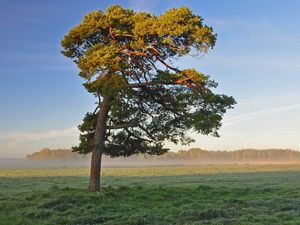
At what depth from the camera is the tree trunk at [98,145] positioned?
94.4 feet

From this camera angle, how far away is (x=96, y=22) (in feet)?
93.8

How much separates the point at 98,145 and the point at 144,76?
6.28m

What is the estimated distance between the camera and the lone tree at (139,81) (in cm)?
2739

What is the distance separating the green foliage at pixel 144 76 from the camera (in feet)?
89.8

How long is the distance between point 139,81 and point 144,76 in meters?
0.60

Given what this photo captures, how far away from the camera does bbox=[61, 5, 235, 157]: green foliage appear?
27.4 m

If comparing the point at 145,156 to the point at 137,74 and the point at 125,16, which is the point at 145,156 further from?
the point at 125,16

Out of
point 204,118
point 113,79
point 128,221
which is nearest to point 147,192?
point 204,118

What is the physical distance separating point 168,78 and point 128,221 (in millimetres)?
13106

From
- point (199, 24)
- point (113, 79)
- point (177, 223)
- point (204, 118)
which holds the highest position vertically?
point (199, 24)

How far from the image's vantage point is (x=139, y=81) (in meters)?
29.8

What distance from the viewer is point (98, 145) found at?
1147 inches

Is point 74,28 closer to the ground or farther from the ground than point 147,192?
farther from the ground

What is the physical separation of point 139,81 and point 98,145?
Answer: 18.7ft
